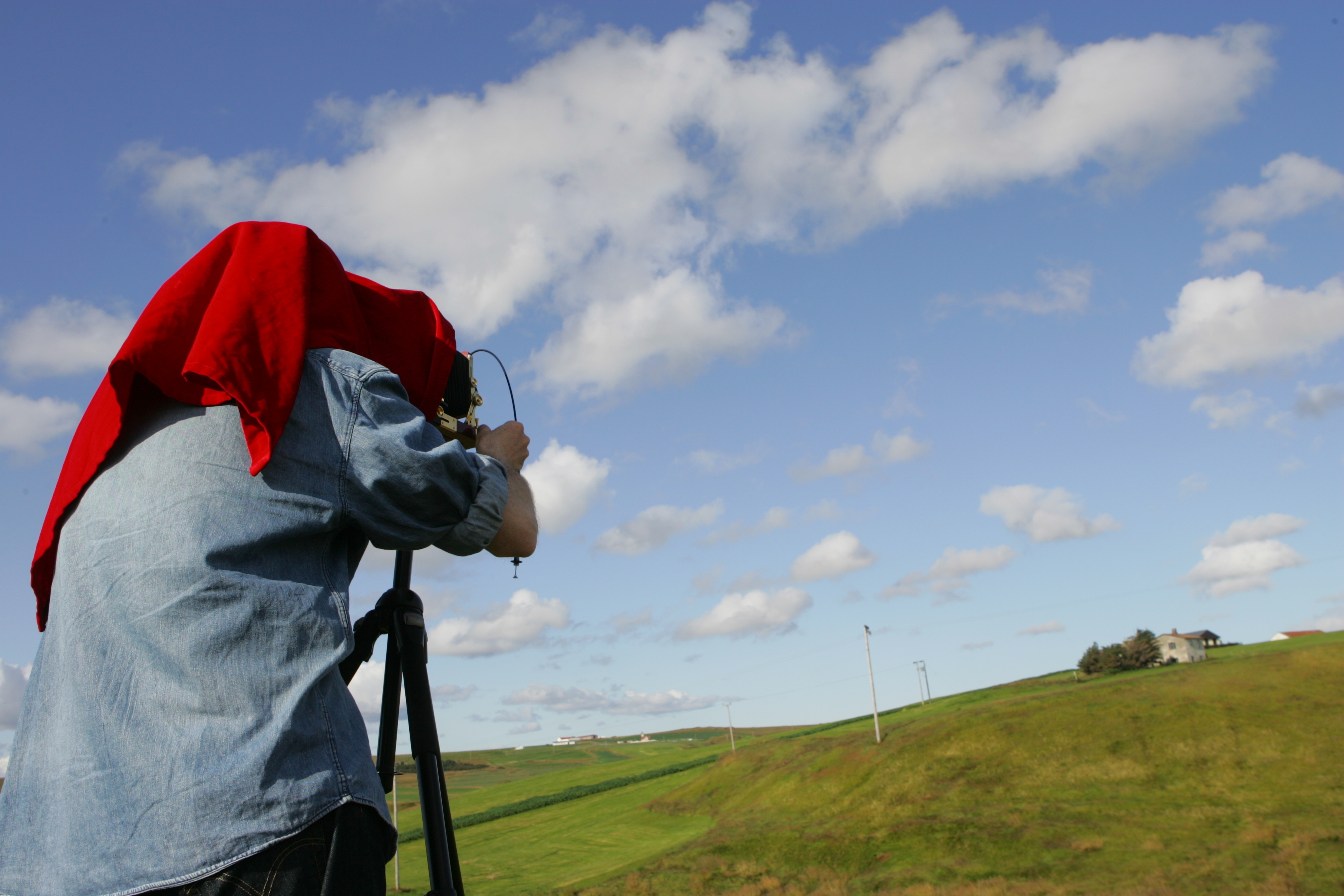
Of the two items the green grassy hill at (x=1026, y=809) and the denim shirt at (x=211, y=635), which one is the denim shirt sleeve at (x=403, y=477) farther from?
the green grassy hill at (x=1026, y=809)

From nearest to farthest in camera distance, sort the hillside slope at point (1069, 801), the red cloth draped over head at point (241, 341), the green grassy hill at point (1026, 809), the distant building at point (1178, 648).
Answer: the red cloth draped over head at point (241, 341) < the hillside slope at point (1069, 801) < the green grassy hill at point (1026, 809) < the distant building at point (1178, 648)

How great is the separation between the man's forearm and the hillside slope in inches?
725

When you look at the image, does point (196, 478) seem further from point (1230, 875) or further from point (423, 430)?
point (1230, 875)

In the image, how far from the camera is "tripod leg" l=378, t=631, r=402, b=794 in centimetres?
149

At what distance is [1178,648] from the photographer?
78.9 m

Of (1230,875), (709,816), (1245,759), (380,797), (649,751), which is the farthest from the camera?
(649,751)

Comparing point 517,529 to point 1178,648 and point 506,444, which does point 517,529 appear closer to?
point 506,444

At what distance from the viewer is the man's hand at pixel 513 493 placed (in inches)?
57.2

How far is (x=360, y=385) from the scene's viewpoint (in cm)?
129

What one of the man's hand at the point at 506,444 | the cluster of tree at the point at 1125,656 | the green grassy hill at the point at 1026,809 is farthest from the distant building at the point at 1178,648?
the man's hand at the point at 506,444

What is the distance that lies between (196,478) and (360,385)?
272mm

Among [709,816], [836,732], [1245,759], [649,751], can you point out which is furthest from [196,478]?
[649,751]

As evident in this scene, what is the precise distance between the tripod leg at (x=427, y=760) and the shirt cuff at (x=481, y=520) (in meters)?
0.21

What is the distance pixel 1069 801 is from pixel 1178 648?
216ft
